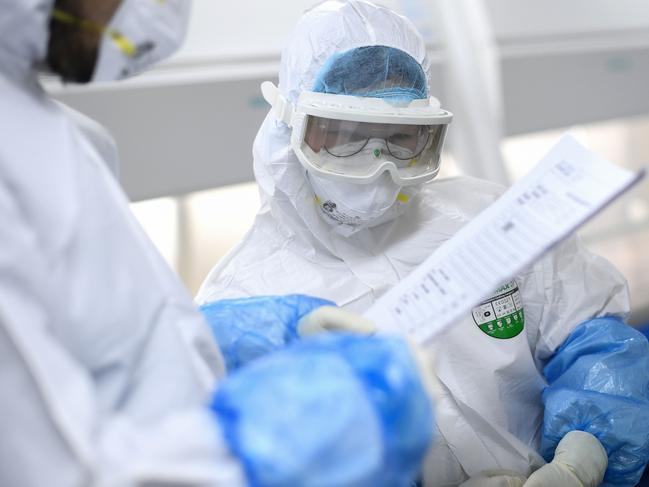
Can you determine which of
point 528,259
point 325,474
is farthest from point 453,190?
point 325,474

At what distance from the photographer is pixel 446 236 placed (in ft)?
4.69

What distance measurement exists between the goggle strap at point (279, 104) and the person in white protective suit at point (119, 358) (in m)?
0.50

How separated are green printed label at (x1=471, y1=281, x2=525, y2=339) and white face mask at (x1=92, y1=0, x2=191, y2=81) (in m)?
0.77

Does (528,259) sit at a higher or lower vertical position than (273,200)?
higher

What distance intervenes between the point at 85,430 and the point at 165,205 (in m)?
1.75

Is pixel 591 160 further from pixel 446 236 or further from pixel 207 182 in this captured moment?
pixel 207 182

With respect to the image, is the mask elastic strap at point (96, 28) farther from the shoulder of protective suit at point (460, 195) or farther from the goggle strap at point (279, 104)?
the shoulder of protective suit at point (460, 195)

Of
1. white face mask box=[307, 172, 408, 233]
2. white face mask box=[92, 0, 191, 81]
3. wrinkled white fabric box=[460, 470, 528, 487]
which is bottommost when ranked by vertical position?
wrinkled white fabric box=[460, 470, 528, 487]

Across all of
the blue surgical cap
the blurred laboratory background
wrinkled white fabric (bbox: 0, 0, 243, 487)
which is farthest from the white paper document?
the blurred laboratory background

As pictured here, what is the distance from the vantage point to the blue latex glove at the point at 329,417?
625 mm

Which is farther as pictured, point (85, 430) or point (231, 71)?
point (231, 71)

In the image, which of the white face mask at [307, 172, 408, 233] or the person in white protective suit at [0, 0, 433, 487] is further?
the white face mask at [307, 172, 408, 233]

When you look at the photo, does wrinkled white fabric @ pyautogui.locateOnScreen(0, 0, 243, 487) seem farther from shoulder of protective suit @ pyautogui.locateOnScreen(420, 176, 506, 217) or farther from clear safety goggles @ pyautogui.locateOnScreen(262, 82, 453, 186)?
shoulder of protective suit @ pyautogui.locateOnScreen(420, 176, 506, 217)

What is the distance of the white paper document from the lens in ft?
2.84
